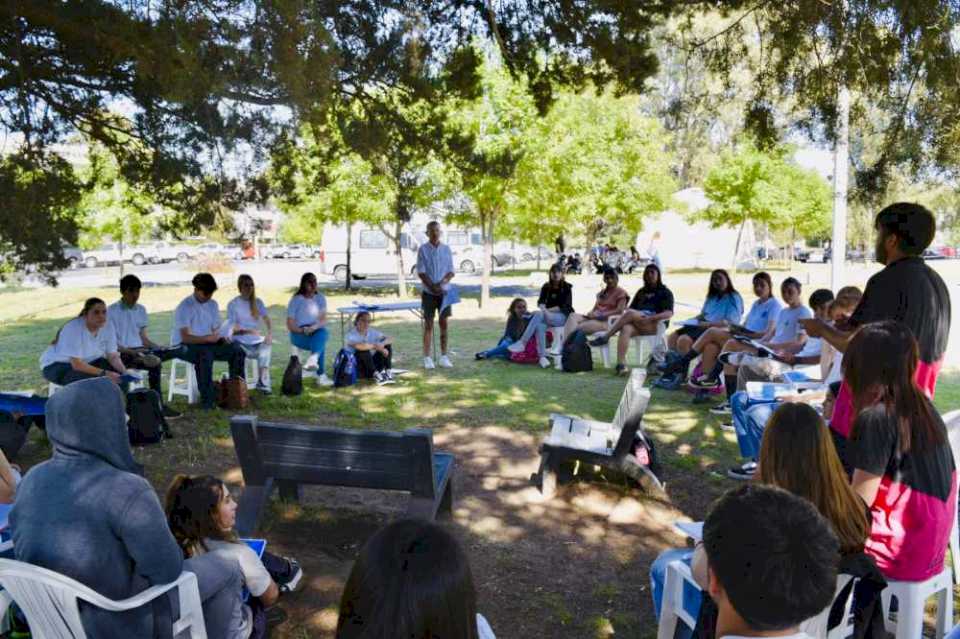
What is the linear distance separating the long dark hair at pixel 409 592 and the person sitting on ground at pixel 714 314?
8297 millimetres

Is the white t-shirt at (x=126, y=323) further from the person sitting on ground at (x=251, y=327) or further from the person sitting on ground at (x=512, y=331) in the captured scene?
the person sitting on ground at (x=512, y=331)

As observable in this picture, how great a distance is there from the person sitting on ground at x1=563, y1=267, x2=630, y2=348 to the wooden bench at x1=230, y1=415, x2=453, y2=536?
7035 mm

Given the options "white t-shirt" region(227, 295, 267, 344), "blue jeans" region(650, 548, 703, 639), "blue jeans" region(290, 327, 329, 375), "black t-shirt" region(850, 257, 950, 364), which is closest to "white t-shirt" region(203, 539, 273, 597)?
"blue jeans" region(650, 548, 703, 639)

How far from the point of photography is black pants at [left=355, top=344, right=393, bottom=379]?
9836 millimetres

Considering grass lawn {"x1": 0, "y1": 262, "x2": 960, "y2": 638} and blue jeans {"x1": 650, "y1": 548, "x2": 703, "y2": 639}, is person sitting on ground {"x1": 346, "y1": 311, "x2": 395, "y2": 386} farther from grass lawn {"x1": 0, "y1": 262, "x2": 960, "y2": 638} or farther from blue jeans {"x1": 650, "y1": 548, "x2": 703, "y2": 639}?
blue jeans {"x1": 650, "y1": 548, "x2": 703, "y2": 639}

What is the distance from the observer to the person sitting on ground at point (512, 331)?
38.3 feet

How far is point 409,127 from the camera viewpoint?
7617 mm

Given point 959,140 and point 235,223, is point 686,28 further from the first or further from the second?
point 235,223

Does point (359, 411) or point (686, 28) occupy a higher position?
point (686, 28)

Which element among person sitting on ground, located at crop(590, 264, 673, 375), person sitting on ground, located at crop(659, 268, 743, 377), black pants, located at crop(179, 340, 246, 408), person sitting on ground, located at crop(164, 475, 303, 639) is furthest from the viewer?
person sitting on ground, located at crop(590, 264, 673, 375)

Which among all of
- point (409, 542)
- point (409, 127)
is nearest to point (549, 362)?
point (409, 127)

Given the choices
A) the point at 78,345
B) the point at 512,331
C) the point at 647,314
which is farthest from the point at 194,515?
the point at 512,331

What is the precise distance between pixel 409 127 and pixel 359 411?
2864 mm

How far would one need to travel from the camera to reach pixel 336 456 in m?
4.38
